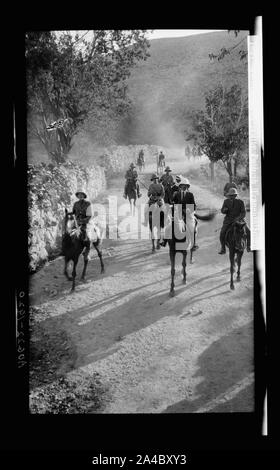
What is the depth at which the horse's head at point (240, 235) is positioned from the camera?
6.78m

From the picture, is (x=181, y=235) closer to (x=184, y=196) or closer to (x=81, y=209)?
(x=184, y=196)

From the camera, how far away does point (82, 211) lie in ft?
23.1

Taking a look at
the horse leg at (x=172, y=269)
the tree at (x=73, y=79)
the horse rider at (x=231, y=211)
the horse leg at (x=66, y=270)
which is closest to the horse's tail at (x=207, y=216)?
the horse rider at (x=231, y=211)

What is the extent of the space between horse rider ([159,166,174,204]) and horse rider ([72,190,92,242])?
1623 mm

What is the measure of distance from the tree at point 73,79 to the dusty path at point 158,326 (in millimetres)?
1506

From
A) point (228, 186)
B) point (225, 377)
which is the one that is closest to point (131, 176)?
point (228, 186)

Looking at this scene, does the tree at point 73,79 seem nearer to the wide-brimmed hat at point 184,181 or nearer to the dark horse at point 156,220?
the wide-brimmed hat at point 184,181

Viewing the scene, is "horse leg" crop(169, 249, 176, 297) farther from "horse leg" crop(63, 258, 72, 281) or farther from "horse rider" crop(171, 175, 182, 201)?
"horse leg" crop(63, 258, 72, 281)

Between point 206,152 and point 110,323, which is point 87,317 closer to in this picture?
point 110,323

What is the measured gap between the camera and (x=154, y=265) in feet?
23.1

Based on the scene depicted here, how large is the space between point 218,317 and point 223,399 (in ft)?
4.51

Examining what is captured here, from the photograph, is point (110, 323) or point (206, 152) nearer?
point (110, 323)
